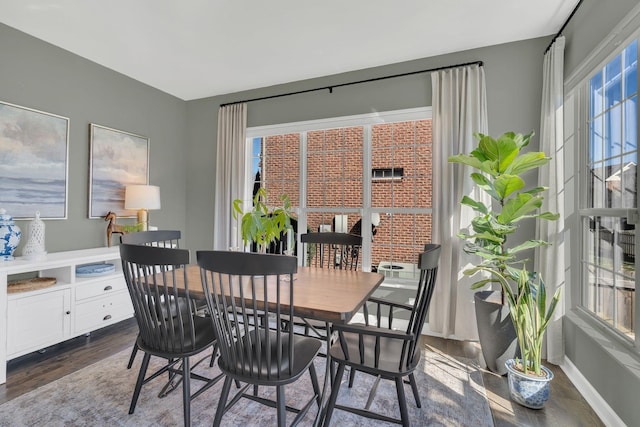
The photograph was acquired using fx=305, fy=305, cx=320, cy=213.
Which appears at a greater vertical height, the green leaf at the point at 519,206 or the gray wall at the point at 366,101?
the gray wall at the point at 366,101

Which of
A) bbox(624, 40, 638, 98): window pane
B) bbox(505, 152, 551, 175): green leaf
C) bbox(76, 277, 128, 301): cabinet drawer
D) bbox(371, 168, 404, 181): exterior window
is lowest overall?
bbox(76, 277, 128, 301): cabinet drawer

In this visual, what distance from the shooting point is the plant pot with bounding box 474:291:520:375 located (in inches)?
91.0

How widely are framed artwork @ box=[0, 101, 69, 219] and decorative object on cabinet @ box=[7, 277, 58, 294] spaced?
1.97ft

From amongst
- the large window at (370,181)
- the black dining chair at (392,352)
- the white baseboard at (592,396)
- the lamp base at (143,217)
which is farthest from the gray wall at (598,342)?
the lamp base at (143,217)

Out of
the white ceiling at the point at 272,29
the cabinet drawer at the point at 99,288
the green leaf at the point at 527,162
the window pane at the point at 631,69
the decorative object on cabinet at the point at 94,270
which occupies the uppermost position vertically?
the white ceiling at the point at 272,29

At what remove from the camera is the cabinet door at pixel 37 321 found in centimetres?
230

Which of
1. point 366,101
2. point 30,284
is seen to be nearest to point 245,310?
point 30,284

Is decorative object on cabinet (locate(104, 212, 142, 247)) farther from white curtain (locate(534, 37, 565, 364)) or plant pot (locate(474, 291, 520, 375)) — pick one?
white curtain (locate(534, 37, 565, 364))

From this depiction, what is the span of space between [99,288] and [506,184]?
366 cm

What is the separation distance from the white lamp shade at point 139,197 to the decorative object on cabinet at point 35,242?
0.84m

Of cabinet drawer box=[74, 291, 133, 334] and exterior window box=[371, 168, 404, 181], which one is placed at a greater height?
exterior window box=[371, 168, 404, 181]

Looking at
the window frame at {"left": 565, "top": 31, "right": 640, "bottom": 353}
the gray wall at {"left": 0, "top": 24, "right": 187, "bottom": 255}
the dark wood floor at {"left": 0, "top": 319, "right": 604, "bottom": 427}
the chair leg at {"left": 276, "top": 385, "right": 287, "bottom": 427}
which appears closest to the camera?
the chair leg at {"left": 276, "top": 385, "right": 287, "bottom": 427}

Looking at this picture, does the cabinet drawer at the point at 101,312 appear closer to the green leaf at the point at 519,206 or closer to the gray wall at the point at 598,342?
the green leaf at the point at 519,206

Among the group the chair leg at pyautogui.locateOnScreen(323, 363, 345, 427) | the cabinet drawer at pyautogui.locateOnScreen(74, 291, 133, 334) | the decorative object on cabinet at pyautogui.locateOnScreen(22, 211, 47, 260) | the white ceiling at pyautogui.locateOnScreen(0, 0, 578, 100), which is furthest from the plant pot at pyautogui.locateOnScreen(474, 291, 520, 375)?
the decorative object on cabinet at pyautogui.locateOnScreen(22, 211, 47, 260)
